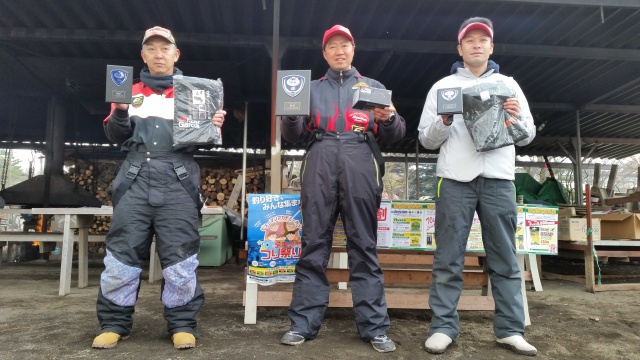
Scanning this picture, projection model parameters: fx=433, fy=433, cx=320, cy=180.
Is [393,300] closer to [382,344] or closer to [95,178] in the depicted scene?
[382,344]

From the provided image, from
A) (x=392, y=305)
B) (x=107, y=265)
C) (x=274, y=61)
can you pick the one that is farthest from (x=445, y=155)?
(x=274, y=61)

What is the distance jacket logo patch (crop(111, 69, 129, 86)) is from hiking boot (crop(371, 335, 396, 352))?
197cm

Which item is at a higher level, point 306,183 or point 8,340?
point 306,183

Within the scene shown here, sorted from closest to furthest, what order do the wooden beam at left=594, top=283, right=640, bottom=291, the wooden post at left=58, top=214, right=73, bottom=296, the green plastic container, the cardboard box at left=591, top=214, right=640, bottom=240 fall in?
1. the wooden post at left=58, top=214, right=73, bottom=296
2. the wooden beam at left=594, top=283, right=640, bottom=291
3. the cardboard box at left=591, top=214, right=640, bottom=240
4. the green plastic container

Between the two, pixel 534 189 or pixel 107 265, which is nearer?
pixel 107 265

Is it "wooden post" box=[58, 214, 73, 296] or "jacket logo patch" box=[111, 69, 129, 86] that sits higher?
"jacket logo patch" box=[111, 69, 129, 86]

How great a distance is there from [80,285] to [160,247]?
2.77 m

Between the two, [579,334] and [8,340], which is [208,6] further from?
[579,334]

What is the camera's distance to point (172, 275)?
2455 mm

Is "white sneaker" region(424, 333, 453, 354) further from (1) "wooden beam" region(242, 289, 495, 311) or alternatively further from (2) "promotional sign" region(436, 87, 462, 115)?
(2) "promotional sign" region(436, 87, 462, 115)

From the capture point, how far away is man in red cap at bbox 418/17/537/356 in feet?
8.16

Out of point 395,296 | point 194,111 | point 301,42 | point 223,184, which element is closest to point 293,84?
point 194,111

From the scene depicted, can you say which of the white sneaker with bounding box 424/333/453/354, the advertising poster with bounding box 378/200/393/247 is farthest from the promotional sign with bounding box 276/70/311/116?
the white sneaker with bounding box 424/333/453/354

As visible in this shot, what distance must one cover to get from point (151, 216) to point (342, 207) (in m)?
1.11
